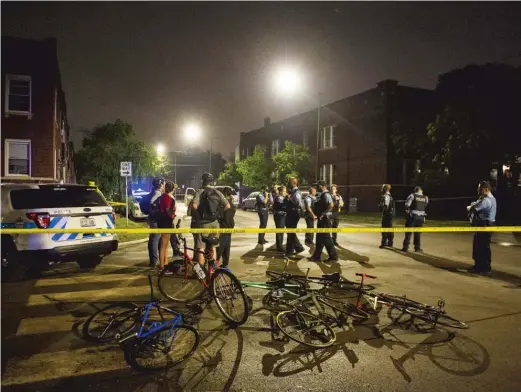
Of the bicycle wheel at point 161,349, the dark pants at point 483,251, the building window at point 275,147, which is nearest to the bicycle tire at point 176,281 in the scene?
the bicycle wheel at point 161,349

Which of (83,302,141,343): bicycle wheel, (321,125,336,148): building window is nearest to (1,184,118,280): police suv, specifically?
(83,302,141,343): bicycle wheel

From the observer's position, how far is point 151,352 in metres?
4.38

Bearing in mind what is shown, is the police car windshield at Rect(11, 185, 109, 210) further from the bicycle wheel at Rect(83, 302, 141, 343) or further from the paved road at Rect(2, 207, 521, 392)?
the bicycle wheel at Rect(83, 302, 141, 343)

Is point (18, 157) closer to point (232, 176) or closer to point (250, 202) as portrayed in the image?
point (250, 202)

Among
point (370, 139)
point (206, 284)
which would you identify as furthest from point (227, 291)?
point (370, 139)

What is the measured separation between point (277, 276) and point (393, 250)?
22.5ft

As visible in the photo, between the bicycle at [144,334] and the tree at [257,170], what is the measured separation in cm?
3152

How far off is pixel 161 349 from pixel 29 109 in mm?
21043

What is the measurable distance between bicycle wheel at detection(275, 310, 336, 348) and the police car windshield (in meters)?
4.91

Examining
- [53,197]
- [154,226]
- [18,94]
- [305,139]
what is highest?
[305,139]

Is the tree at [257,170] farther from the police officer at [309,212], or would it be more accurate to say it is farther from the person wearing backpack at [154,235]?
the person wearing backpack at [154,235]

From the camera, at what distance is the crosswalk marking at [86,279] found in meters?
7.56

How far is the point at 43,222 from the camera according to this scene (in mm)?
7359

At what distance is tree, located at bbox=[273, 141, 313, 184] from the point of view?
3369cm
